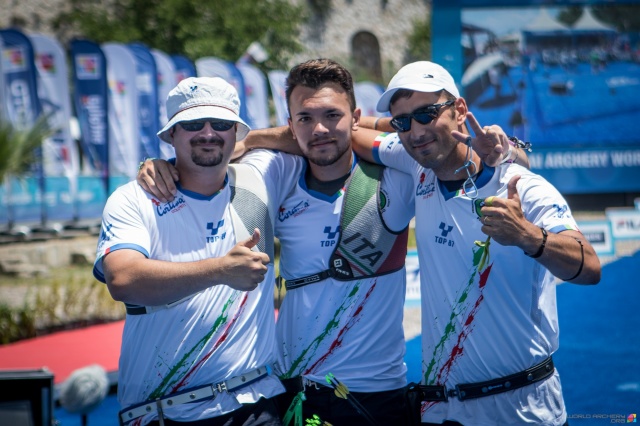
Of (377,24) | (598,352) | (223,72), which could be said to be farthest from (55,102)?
(377,24)

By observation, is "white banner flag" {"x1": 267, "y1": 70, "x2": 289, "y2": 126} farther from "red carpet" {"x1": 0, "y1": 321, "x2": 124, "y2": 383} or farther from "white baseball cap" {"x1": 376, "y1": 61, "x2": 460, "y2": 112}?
"white baseball cap" {"x1": 376, "y1": 61, "x2": 460, "y2": 112}

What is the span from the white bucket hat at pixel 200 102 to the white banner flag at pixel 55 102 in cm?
1187

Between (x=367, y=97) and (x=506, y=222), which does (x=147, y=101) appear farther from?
(x=506, y=222)

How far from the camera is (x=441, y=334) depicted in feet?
11.1

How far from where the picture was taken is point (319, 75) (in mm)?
3701

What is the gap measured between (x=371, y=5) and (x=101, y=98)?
70.9ft

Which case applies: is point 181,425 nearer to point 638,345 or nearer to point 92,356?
point 92,356

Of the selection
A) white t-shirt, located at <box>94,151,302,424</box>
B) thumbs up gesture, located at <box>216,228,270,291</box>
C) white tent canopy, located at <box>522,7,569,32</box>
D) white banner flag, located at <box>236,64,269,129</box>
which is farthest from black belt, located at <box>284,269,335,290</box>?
white banner flag, located at <box>236,64,269,129</box>

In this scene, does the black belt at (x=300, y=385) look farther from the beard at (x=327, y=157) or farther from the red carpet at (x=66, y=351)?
the red carpet at (x=66, y=351)

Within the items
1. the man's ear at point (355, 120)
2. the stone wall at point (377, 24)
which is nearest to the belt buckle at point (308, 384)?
the man's ear at point (355, 120)

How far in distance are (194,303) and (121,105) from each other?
12.9 meters

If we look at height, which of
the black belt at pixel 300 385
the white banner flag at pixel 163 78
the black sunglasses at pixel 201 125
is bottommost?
the black belt at pixel 300 385

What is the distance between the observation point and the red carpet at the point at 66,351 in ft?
25.4

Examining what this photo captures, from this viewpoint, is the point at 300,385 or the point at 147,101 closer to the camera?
the point at 300,385
